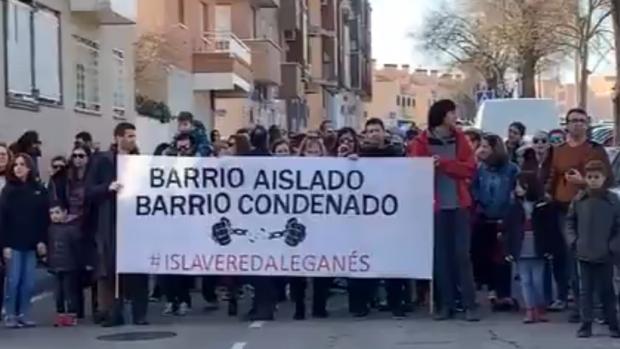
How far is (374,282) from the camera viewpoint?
14.8 meters

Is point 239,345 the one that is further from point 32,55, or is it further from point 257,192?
point 32,55

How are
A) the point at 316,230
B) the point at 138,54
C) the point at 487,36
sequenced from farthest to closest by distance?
the point at 487,36
the point at 138,54
the point at 316,230

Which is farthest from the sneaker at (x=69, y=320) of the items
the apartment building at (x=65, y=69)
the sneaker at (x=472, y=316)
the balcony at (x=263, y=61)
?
the balcony at (x=263, y=61)

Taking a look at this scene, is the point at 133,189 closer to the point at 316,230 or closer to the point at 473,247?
the point at 316,230

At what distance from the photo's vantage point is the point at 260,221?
14.6 meters

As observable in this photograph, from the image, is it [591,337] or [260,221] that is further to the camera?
[260,221]

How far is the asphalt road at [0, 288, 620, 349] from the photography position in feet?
41.0

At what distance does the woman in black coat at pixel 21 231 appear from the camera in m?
14.3

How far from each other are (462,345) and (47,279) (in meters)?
8.57

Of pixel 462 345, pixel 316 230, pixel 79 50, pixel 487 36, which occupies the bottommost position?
pixel 462 345

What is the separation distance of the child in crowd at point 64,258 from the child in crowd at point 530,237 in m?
4.31

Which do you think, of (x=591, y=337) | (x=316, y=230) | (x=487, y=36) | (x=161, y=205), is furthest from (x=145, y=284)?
(x=487, y=36)

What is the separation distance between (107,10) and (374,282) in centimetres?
1307

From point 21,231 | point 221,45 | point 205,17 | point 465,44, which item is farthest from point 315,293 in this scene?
point 465,44
